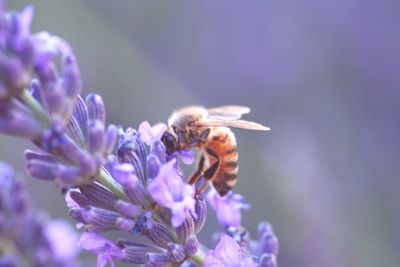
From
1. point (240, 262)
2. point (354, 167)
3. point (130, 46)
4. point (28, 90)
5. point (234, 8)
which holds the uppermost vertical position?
point (234, 8)

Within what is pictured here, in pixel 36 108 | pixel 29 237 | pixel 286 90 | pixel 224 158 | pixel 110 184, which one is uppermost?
A: pixel 286 90

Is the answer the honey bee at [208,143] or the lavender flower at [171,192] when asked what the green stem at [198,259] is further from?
the honey bee at [208,143]

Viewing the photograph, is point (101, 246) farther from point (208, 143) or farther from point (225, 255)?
point (208, 143)

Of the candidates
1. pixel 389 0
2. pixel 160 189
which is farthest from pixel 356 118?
pixel 160 189

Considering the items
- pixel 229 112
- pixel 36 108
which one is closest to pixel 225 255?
pixel 36 108

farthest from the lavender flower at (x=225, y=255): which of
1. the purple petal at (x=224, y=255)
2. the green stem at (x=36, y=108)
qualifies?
the green stem at (x=36, y=108)

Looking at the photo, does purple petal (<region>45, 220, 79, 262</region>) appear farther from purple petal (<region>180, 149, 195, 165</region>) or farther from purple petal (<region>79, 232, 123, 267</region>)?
purple petal (<region>180, 149, 195, 165</region>)

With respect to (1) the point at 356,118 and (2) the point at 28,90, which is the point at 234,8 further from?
(2) the point at 28,90
